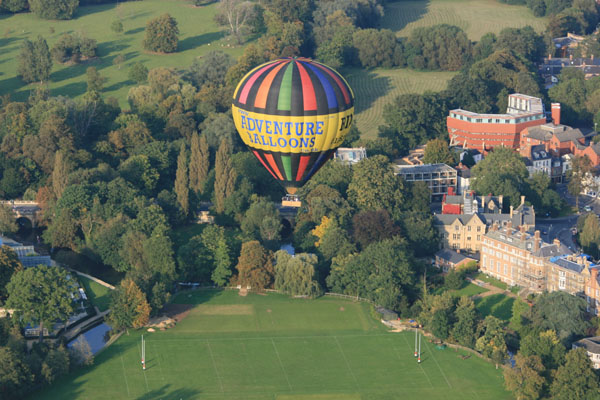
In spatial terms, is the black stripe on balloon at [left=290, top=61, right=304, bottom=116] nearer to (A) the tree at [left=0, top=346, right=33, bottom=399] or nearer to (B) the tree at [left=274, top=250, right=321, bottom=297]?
(B) the tree at [left=274, top=250, right=321, bottom=297]

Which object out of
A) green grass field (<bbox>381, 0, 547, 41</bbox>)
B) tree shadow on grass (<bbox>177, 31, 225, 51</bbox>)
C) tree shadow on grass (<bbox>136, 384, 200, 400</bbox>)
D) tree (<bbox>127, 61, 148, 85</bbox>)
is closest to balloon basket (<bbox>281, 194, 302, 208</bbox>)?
tree shadow on grass (<bbox>136, 384, 200, 400</bbox>)

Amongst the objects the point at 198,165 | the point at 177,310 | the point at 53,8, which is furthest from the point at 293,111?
the point at 53,8

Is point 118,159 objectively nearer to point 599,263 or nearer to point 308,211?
point 308,211

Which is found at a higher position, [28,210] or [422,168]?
[28,210]

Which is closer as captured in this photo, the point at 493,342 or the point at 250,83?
the point at 493,342

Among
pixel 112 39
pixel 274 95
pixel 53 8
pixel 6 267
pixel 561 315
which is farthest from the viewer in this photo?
pixel 53 8

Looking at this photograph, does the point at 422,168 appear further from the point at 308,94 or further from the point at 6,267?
the point at 6,267

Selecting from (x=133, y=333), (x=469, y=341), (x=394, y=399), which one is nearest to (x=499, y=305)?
(x=469, y=341)
